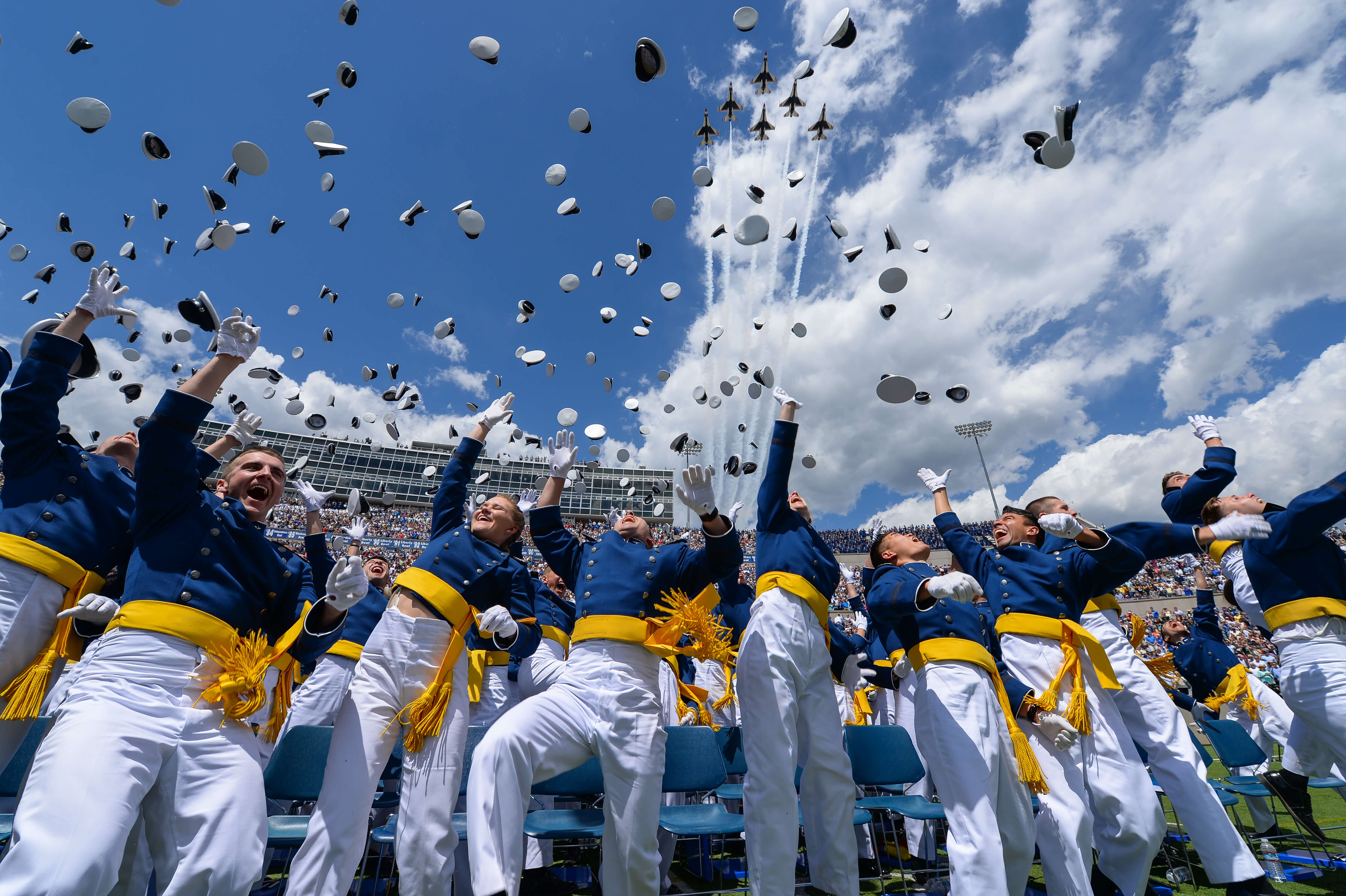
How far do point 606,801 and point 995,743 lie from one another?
8.28 feet

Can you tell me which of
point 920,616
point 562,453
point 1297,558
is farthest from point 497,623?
point 1297,558

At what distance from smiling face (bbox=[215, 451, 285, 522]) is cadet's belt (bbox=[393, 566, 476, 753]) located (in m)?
0.83

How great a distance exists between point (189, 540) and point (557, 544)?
2.23 meters

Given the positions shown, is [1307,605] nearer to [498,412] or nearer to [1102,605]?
[1102,605]

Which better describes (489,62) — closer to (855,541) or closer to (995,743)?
(995,743)

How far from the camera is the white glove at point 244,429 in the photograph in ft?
13.3

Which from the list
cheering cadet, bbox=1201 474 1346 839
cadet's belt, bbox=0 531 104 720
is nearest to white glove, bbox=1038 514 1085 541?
cheering cadet, bbox=1201 474 1346 839

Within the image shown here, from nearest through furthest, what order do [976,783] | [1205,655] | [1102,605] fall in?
[976,783] → [1102,605] → [1205,655]

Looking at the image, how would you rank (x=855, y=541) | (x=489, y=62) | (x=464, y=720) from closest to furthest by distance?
(x=464, y=720) < (x=489, y=62) < (x=855, y=541)

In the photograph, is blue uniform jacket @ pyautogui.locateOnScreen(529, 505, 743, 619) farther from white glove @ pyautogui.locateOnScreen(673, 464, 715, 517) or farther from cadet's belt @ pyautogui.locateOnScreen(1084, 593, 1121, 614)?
cadet's belt @ pyautogui.locateOnScreen(1084, 593, 1121, 614)

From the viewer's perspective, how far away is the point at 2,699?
9.73 feet

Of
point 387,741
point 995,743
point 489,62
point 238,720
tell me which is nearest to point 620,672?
point 387,741

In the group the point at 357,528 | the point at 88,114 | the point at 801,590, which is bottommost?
the point at 801,590

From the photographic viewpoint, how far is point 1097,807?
4062mm
